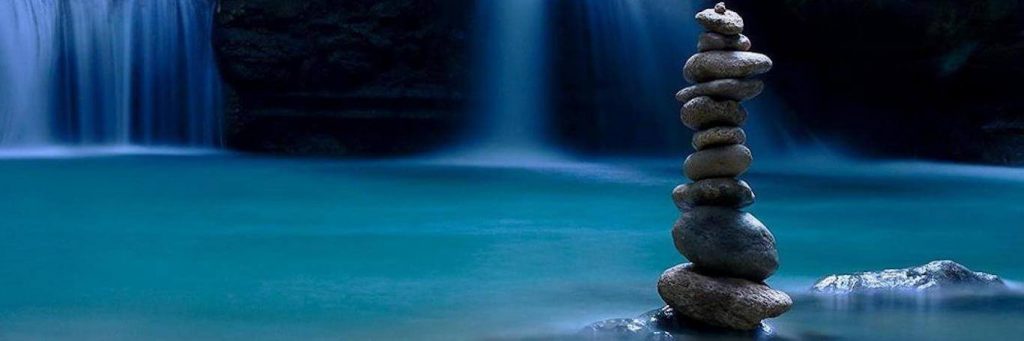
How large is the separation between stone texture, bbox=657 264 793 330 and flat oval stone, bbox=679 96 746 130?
659 millimetres

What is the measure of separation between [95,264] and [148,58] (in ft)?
39.8

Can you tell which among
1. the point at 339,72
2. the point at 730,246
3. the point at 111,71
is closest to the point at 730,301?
the point at 730,246

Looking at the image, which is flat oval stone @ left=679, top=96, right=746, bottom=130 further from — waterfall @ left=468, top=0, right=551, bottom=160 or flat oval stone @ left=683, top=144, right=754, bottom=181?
waterfall @ left=468, top=0, right=551, bottom=160

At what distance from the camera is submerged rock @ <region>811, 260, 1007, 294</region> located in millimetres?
7250

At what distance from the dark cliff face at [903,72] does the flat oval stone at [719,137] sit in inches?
491

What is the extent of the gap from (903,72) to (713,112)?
45.3ft

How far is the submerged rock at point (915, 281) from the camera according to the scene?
23.8 ft

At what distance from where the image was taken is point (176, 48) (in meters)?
20.4

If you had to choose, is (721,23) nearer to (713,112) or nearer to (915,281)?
(713,112)

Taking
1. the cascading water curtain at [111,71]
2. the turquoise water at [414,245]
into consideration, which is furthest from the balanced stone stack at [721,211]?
the cascading water curtain at [111,71]

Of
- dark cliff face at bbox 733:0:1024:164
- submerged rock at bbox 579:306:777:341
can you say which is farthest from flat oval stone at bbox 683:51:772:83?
dark cliff face at bbox 733:0:1024:164

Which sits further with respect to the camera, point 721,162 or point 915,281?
point 915,281

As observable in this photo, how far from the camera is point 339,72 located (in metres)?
20.3

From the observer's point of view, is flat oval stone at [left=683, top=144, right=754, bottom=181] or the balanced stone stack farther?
flat oval stone at [left=683, top=144, right=754, bottom=181]
